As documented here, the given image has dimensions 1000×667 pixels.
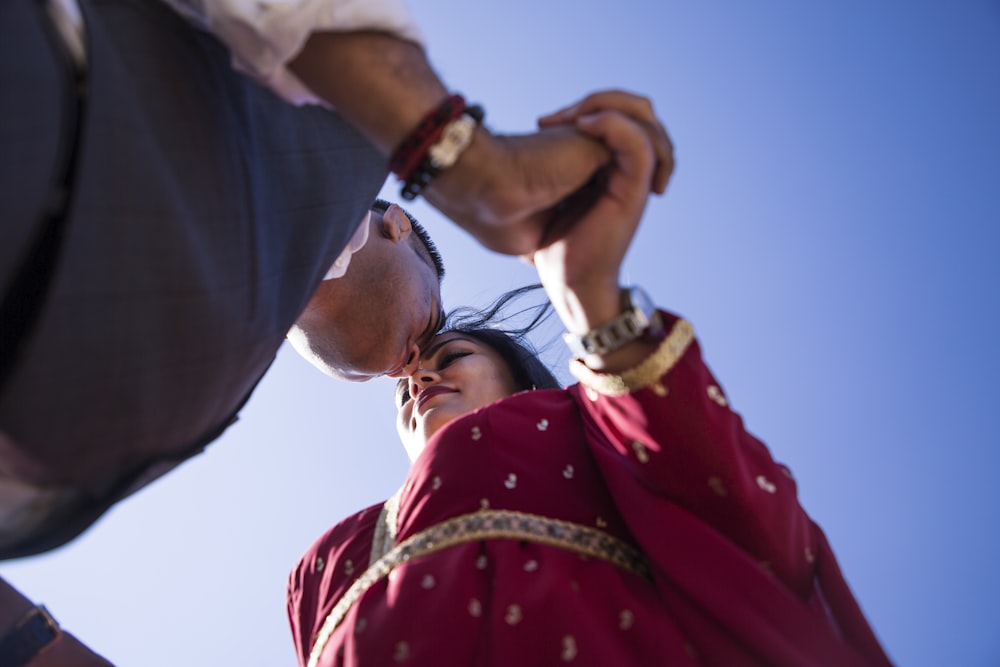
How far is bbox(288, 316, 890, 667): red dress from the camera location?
98cm

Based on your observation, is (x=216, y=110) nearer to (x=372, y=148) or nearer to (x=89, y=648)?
(x=372, y=148)

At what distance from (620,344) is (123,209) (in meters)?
0.59

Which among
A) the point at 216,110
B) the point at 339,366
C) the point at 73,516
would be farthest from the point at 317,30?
the point at 339,366

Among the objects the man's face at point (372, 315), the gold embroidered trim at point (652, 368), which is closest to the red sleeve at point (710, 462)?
the gold embroidered trim at point (652, 368)

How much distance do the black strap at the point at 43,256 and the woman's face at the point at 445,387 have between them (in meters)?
1.02

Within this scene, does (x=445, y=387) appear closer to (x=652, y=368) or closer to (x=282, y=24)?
(x=652, y=368)

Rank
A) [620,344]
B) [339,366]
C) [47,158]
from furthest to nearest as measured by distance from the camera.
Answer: [339,366], [620,344], [47,158]

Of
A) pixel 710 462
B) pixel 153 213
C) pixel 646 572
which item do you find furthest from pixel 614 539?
pixel 153 213

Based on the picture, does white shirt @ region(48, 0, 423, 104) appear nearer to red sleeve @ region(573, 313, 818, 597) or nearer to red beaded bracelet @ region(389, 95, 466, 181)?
red beaded bracelet @ region(389, 95, 466, 181)

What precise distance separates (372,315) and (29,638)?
0.89 m

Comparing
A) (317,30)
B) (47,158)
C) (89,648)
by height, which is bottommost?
(89,648)

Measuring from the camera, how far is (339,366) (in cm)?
185

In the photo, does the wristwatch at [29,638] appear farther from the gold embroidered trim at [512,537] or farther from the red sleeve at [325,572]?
the gold embroidered trim at [512,537]

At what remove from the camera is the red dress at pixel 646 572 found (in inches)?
38.7
